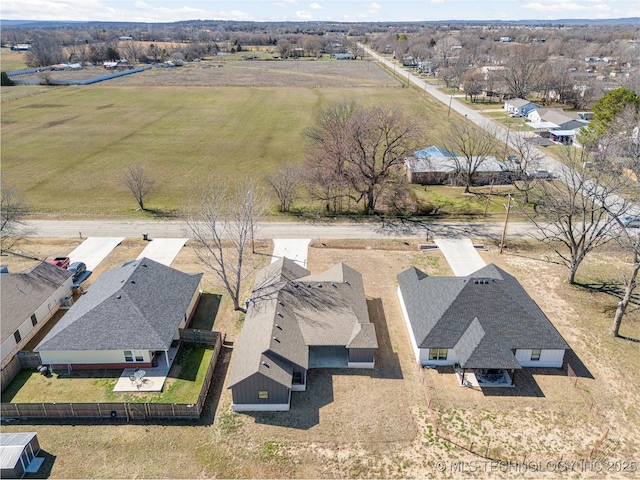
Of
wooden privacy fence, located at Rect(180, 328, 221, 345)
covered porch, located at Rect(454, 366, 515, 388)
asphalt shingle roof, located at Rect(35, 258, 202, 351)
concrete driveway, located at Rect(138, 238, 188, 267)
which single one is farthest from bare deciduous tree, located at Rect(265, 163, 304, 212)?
covered porch, located at Rect(454, 366, 515, 388)

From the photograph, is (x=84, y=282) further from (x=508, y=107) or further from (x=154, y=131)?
(x=508, y=107)

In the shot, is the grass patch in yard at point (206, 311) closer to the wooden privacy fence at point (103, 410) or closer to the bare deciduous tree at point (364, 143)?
the wooden privacy fence at point (103, 410)

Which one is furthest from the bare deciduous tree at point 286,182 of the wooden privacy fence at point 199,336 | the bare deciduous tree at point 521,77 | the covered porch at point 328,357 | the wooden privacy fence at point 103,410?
the bare deciduous tree at point 521,77

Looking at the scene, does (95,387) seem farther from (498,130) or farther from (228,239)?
(498,130)

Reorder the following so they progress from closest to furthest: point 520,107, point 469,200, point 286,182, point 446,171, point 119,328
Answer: point 119,328 → point 286,182 → point 469,200 → point 446,171 → point 520,107

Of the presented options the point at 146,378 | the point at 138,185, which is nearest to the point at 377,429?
the point at 146,378

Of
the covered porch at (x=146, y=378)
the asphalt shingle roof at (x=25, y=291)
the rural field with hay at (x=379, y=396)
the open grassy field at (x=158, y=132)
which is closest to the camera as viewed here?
the rural field with hay at (x=379, y=396)

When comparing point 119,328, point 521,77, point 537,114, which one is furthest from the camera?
point 521,77
